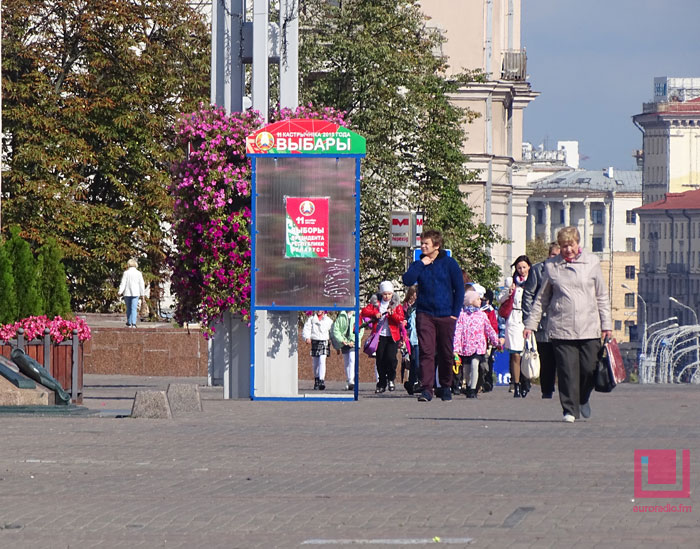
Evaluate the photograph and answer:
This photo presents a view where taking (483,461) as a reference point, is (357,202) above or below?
above

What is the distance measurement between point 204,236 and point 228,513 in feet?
35.6

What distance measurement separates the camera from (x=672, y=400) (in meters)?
21.1

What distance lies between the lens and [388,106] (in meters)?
41.8

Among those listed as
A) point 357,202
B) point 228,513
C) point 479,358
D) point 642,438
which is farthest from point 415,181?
point 228,513

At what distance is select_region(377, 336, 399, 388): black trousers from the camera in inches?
944

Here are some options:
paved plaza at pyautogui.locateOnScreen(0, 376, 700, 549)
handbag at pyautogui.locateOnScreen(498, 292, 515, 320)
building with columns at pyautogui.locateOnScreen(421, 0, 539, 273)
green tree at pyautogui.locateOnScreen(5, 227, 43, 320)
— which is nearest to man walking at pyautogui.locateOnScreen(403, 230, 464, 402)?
paved plaza at pyautogui.locateOnScreen(0, 376, 700, 549)

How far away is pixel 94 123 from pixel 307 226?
81.0ft

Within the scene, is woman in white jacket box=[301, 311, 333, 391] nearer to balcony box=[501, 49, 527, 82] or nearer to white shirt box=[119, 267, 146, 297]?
white shirt box=[119, 267, 146, 297]

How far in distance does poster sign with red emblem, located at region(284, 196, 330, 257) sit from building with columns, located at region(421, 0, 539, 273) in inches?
2018

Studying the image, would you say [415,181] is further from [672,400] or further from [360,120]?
[672,400]

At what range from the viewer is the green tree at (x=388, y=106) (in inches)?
1638

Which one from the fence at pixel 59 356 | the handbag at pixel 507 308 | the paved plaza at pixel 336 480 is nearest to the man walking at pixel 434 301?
the paved plaza at pixel 336 480

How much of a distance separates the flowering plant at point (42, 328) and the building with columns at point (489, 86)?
51.3 meters

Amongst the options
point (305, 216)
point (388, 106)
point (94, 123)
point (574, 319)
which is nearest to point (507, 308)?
point (305, 216)
